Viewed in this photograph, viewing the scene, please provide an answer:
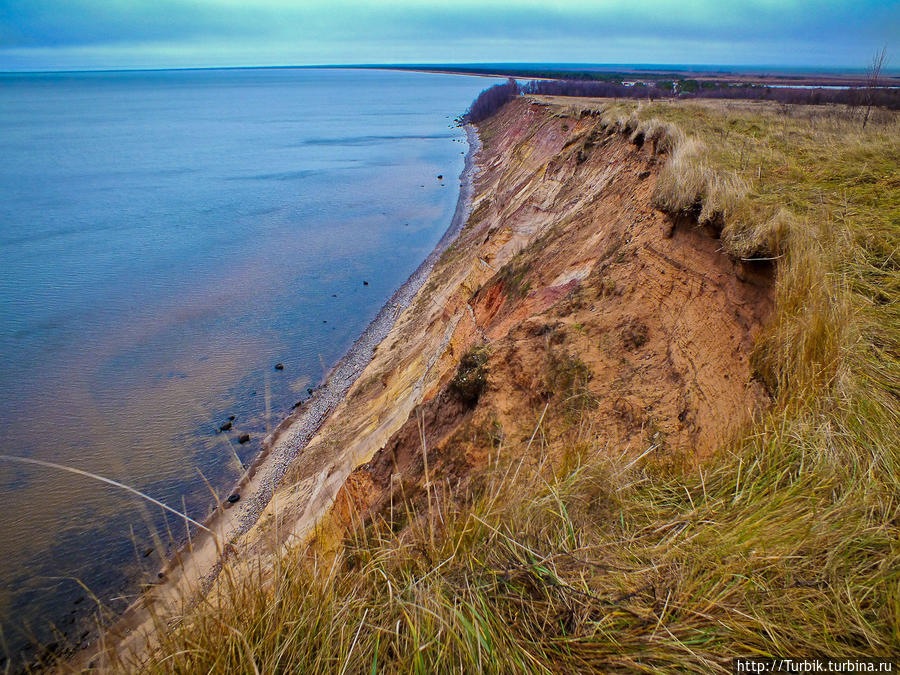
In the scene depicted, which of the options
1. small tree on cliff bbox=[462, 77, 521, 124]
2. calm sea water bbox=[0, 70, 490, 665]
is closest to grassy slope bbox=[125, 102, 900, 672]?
calm sea water bbox=[0, 70, 490, 665]

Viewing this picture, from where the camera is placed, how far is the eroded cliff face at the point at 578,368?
4039 mm

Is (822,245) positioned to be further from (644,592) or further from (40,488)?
(40,488)

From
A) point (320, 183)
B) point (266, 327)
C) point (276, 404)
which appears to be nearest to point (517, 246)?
point (276, 404)

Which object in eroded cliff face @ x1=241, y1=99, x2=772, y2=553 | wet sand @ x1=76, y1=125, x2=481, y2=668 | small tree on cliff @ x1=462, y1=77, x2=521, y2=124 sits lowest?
wet sand @ x1=76, y1=125, x2=481, y2=668

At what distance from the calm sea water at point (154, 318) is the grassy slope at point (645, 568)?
0.86 metres

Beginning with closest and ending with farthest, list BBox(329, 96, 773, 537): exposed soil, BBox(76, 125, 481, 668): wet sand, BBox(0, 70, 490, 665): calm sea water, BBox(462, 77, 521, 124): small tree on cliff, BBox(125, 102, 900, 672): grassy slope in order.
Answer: BBox(125, 102, 900, 672): grassy slope, BBox(329, 96, 773, 537): exposed soil, BBox(76, 125, 481, 668): wet sand, BBox(0, 70, 490, 665): calm sea water, BBox(462, 77, 521, 124): small tree on cliff

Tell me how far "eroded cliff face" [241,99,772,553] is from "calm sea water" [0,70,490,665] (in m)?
1.86

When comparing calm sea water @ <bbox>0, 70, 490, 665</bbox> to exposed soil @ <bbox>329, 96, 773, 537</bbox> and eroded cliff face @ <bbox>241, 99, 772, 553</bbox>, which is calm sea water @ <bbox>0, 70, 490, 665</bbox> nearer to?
eroded cliff face @ <bbox>241, 99, 772, 553</bbox>

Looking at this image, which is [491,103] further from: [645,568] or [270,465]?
[645,568]

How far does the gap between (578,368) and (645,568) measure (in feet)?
9.09

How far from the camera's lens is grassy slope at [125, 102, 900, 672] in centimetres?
192

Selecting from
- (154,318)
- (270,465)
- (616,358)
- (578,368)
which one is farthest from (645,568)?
(154,318)

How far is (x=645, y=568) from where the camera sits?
2170 mm

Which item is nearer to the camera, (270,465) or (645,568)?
(645,568)
